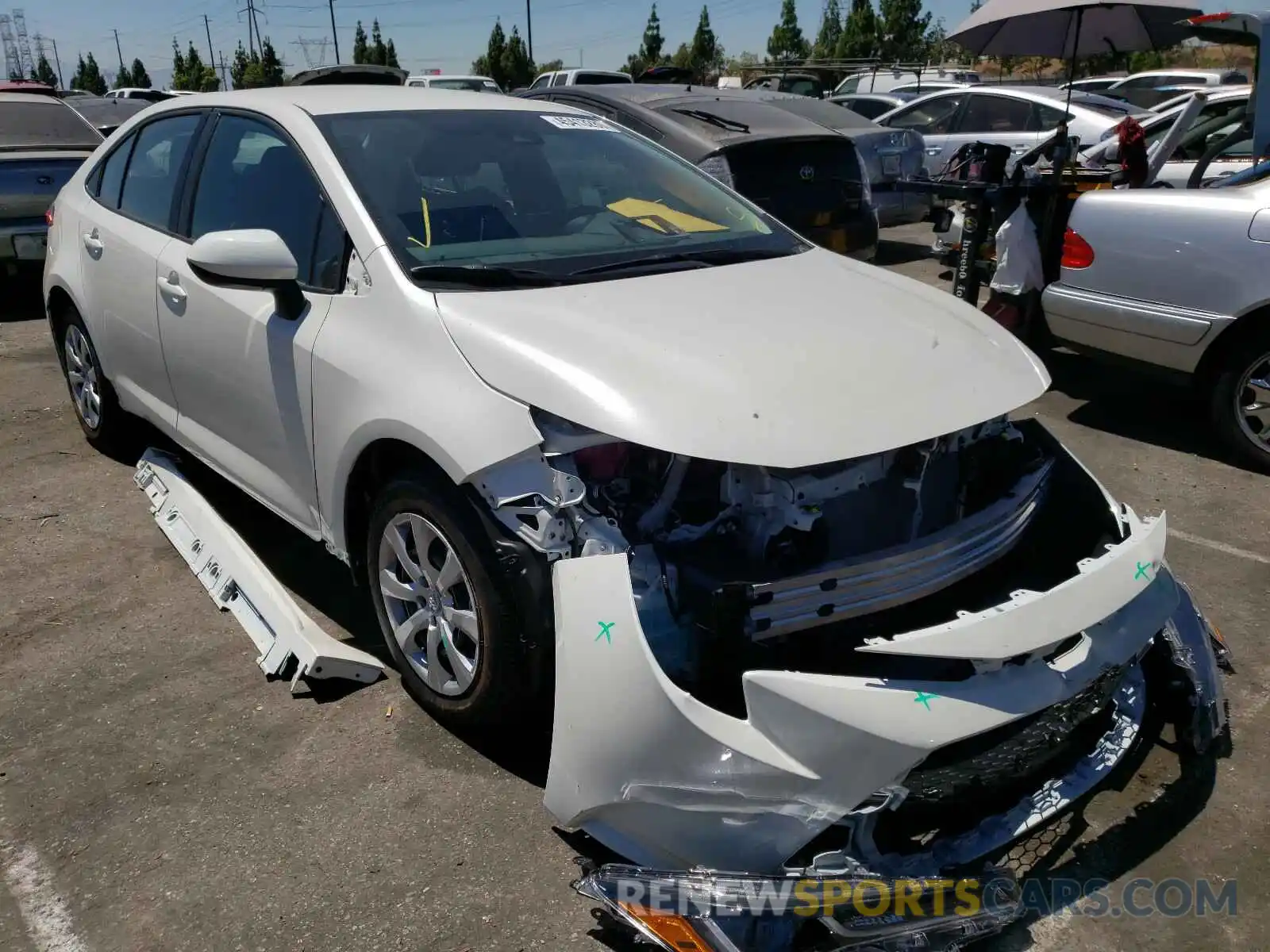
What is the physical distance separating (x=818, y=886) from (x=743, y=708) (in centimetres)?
37

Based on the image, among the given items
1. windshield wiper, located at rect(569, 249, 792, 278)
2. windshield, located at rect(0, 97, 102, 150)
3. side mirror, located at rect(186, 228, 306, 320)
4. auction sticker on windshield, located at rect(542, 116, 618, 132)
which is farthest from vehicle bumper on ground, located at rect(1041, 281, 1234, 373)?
windshield, located at rect(0, 97, 102, 150)

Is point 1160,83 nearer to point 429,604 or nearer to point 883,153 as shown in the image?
point 883,153

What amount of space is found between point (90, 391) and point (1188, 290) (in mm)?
5308

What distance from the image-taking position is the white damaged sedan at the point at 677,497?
6.70 ft

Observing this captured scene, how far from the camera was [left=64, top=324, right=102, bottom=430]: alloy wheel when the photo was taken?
4.71m

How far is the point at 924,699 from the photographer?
1.99 metres

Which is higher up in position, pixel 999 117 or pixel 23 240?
pixel 999 117

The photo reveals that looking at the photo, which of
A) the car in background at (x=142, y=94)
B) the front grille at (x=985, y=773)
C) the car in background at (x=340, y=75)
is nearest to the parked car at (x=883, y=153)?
the car in background at (x=340, y=75)

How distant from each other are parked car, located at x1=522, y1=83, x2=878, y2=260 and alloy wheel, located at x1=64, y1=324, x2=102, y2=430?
3.89 metres

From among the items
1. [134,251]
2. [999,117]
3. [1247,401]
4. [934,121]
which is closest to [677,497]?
[134,251]

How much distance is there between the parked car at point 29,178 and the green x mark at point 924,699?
7518mm

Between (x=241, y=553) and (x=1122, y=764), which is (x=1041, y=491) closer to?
(x=1122, y=764)

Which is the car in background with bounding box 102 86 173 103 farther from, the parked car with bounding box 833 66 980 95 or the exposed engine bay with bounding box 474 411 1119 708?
the exposed engine bay with bounding box 474 411 1119 708

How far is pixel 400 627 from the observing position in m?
2.89
